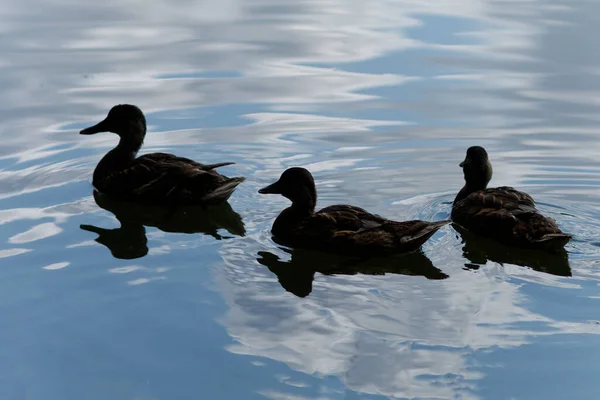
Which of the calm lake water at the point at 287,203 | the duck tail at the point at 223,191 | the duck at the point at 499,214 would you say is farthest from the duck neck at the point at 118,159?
the duck at the point at 499,214

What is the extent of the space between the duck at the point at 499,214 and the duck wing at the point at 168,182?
6.96ft

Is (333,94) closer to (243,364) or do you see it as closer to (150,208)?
(150,208)

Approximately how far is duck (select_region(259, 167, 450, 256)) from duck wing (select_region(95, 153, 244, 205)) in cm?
84

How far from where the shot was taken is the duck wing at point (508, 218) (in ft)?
28.3

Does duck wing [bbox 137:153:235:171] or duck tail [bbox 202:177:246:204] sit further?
duck wing [bbox 137:153:235:171]

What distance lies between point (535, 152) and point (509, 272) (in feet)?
10.7

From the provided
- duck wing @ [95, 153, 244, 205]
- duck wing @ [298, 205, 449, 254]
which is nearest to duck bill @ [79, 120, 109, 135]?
duck wing @ [95, 153, 244, 205]

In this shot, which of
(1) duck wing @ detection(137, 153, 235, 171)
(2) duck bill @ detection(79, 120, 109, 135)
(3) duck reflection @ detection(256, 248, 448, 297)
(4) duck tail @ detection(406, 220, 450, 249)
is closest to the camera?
(3) duck reflection @ detection(256, 248, 448, 297)

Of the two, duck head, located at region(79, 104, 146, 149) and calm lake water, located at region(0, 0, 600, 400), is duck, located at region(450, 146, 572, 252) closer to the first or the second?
calm lake water, located at region(0, 0, 600, 400)

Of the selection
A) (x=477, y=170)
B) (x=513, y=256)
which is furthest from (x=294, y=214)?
(x=477, y=170)

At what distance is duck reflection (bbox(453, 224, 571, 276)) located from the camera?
8375 mm

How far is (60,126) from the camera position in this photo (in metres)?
12.3

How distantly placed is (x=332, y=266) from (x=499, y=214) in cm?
158

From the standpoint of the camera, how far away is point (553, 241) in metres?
8.51
